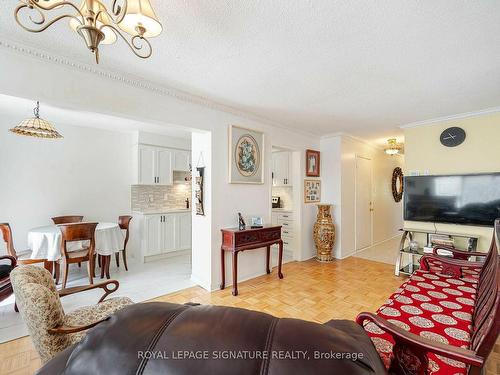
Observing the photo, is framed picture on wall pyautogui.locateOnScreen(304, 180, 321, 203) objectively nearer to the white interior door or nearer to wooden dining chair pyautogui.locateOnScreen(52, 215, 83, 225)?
the white interior door

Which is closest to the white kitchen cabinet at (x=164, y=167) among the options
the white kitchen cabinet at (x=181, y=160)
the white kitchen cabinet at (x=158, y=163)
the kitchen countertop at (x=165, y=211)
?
the white kitchen cabinet at (x=158, y=163)

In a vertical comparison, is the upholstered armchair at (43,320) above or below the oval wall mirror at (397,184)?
below

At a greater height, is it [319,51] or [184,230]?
[319,51]

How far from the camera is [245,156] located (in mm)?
3500

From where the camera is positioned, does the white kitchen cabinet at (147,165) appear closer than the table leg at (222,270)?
No

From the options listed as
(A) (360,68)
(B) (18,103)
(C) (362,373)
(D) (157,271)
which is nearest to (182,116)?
(A) (360,68)

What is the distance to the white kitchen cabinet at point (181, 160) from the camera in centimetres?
507

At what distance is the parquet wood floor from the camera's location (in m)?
1.91

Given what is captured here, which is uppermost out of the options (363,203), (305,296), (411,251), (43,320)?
(363,203)

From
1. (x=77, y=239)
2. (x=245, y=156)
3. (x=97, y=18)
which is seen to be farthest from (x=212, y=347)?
(x=77, y=239)

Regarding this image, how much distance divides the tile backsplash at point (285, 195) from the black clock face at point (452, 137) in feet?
9.03

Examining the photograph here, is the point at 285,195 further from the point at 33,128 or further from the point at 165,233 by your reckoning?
the point at 33,128

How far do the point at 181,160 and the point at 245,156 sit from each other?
220cm

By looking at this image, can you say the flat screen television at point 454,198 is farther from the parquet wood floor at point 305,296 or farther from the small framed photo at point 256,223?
the small framed photo at point 256,223
